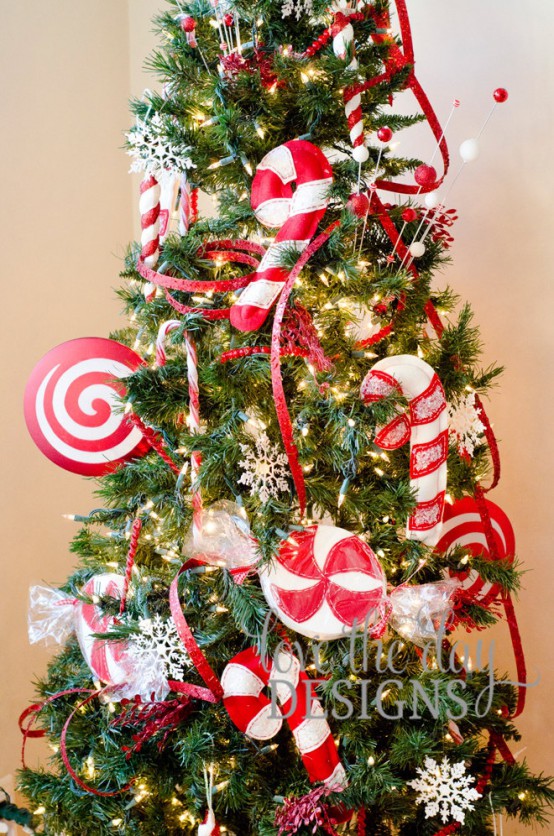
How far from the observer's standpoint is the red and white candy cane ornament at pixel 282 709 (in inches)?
44.6

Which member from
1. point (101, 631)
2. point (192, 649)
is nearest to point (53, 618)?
point (101, 631)

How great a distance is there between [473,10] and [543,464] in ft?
3.80

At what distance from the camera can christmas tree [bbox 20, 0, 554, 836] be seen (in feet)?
3.72

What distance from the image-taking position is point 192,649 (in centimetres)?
114

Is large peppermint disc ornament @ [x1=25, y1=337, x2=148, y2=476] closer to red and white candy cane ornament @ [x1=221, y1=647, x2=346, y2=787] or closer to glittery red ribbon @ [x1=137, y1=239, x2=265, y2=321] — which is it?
glittery red ribbon @ [x1=137, y1=239, x2=265, y2=321]

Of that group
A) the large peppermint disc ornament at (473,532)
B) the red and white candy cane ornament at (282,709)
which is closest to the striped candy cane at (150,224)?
the red and white candy cane ornament at (282,709)

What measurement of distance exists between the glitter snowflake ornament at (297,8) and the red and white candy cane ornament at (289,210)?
209mm

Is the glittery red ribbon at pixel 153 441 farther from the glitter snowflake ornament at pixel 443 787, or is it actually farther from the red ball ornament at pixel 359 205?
the glitter snowflake ornament at pixel 443 787

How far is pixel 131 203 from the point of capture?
2404 millimetres

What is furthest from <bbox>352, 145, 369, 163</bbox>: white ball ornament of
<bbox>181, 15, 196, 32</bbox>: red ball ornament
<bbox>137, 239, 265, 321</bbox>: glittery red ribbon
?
<bbox>181, 15, 196, 32</bbox>: red ball ornament

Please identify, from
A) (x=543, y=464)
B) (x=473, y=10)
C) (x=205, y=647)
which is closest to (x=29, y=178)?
(x=473, y=10)

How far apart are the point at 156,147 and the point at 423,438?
67 centimetres

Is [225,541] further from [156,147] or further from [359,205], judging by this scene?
[156,147]

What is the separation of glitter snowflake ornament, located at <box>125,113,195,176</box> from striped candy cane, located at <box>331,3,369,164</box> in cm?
28
